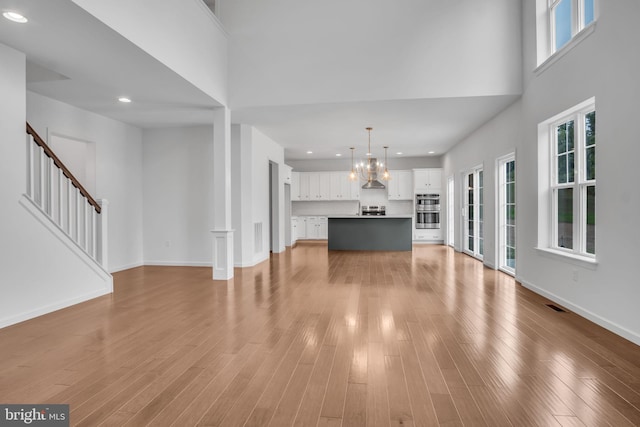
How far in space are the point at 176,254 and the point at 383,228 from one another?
505 centimetres

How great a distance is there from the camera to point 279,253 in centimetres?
913

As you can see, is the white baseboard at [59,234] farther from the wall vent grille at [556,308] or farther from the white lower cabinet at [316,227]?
the white lower cabinet at [316,227]

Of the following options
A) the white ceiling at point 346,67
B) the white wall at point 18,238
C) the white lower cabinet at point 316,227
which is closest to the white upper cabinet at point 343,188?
the white lower cabinet at point 316,227

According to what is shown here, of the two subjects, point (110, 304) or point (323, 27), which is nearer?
point (110, 304)

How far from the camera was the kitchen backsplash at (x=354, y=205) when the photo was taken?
1231 cm

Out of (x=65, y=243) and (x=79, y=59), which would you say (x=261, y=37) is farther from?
(x=65, y=243)

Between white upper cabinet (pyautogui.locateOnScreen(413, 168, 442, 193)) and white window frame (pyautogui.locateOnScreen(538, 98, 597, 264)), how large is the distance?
22.4 ft

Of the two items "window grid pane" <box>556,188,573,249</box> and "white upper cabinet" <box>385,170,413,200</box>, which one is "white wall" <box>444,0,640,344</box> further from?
"white upper cabinet" <box>385,170,413,200</box>

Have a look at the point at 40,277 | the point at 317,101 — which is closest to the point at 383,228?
the point at 317,101

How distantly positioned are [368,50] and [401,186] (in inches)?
273

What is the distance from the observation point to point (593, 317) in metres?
3.49

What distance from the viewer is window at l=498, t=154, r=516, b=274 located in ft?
19.7

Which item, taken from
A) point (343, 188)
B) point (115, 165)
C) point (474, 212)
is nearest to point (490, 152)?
point (474, 212)

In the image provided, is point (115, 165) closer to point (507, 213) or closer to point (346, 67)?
point (346, 67)
